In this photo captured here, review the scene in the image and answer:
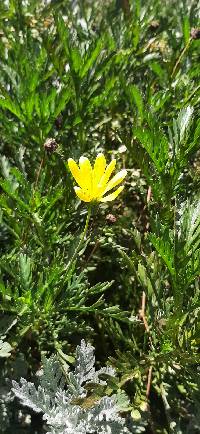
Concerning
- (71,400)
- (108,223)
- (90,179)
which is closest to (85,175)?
(90,179)

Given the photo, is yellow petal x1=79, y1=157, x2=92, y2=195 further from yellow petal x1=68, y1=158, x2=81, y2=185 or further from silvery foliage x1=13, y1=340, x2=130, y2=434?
silvery foliage x1=13, y1=340, x2=130, y2=434

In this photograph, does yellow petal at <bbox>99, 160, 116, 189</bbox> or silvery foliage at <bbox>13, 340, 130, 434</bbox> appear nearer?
yellow petal at <bbox>99, 160, 116, 189</bbox>

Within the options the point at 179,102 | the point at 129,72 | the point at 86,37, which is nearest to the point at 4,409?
the point at 179,102

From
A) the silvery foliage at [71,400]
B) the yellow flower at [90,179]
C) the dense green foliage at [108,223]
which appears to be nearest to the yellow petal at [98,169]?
the yellow flower at [90,179]

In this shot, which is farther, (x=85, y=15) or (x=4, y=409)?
(x=85, y=15)

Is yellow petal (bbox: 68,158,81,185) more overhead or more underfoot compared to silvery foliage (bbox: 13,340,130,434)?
more overhead

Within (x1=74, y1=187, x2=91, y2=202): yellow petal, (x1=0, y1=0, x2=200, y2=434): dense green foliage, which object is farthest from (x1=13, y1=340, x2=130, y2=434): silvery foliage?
(x1=74, y1=187, x2=91, y2=202): yellow petal

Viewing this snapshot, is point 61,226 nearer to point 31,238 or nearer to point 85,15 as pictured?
point 31,238
